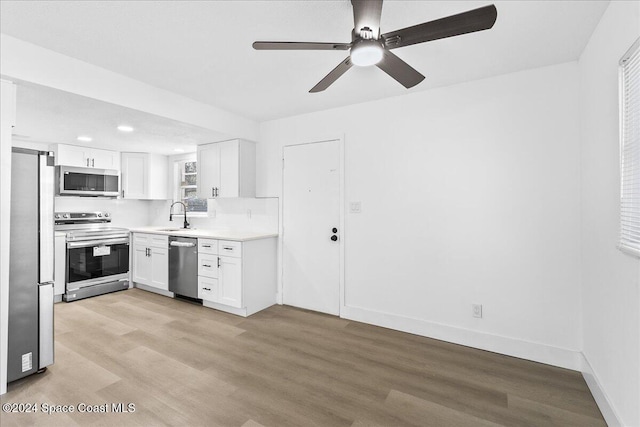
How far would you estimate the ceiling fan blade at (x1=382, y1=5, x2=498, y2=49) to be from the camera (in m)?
1.43

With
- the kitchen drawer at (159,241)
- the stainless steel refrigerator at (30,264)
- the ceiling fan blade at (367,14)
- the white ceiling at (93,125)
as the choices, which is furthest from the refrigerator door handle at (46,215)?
the ceiling fan blade at (367,14)

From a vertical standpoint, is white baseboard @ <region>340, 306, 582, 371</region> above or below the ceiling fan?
below

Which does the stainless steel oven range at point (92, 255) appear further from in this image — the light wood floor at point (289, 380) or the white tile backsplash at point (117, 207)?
the light wood floor at point (289, 380)

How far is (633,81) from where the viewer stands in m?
1.59

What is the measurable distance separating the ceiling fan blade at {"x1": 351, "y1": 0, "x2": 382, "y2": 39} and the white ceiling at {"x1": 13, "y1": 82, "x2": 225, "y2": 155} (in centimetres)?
240

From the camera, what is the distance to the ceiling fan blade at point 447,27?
4.71ft

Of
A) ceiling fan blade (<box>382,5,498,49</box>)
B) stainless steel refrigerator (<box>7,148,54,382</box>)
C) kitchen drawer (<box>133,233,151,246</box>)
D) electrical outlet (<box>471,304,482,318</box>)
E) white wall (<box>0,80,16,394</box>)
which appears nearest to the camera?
ceiling fan blade (<box>382,5,498,49</box>)

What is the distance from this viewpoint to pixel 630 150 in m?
1.63

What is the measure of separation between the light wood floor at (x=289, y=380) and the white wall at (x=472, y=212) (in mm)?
291

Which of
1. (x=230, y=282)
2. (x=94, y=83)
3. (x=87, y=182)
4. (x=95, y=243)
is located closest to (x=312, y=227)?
(x=230, y=282)

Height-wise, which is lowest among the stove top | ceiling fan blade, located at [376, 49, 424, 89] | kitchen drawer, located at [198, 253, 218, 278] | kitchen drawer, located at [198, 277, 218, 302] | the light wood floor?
the light wood floor

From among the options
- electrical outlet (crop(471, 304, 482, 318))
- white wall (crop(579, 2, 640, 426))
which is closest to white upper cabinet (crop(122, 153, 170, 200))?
electrical outlet (crop(471, 304, 482, 318))

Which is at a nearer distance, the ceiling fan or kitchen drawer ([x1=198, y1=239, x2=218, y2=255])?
the ceiling fan

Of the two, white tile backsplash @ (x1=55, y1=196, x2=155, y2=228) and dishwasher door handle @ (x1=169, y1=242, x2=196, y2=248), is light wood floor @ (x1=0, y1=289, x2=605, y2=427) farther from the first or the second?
white tile backsplash @ (x1=55, y1=196, x2=155, y2=228)
